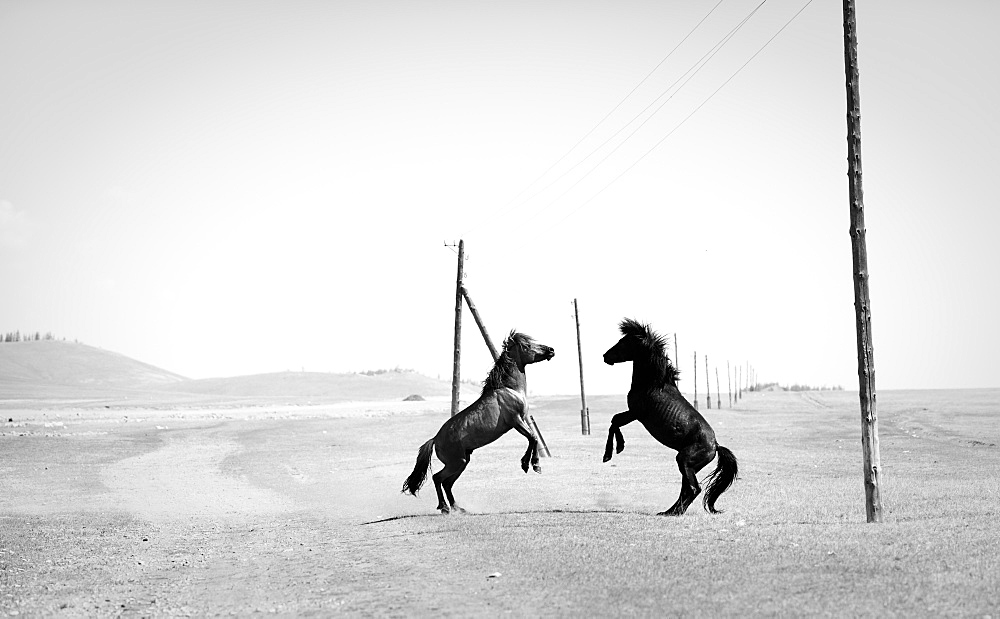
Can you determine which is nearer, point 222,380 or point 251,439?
point 251,439

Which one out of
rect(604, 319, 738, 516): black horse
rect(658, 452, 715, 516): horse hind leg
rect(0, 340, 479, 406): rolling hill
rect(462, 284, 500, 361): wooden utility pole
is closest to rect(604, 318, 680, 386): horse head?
rect(604, 319, 738, 516): black horse

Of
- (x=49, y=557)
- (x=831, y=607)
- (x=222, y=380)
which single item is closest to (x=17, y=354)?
(x=222, y=380)

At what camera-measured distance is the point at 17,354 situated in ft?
478

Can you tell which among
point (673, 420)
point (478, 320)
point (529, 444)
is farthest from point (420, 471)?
point (478, 320)

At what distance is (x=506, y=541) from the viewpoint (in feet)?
38.8

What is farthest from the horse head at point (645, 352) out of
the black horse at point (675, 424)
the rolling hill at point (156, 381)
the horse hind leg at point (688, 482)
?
the rolling hill at point (156, 381)

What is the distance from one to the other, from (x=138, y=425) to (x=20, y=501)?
113 feet

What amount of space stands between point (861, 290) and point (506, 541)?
6.13 metres

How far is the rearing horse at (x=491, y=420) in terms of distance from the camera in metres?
15.1

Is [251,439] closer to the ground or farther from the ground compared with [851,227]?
closer to the ground

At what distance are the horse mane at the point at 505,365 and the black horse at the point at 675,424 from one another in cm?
223

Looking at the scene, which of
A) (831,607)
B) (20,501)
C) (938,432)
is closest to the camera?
(831,607)

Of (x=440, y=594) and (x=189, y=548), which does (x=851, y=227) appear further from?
(x=189, y=548)

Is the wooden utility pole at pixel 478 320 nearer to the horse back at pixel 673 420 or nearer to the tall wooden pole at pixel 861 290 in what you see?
the horse back at pixel 673 420
